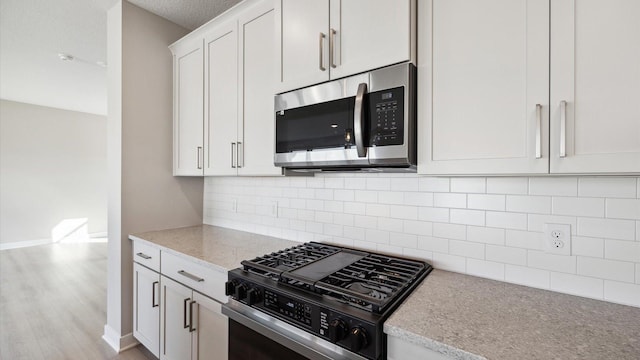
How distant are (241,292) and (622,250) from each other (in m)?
1.49

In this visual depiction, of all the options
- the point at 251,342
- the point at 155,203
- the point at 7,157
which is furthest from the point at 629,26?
the point at 7,157

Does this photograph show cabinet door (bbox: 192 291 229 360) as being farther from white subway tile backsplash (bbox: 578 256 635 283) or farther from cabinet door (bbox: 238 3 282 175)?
white subway tile backsplash (bbox: 578 256 635 283)

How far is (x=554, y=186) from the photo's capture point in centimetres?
119

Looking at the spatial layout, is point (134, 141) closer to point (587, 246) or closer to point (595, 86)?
point (595, 86)

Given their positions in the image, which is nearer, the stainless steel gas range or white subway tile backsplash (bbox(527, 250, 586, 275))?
the stainless steel gas range

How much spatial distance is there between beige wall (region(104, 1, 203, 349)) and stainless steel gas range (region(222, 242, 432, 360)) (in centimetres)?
142

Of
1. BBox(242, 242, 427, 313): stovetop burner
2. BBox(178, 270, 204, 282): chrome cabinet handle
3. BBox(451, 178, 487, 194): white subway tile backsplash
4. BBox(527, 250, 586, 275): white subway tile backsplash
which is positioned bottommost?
BBox(178, 270, 204, 282): chrome cabinet handle

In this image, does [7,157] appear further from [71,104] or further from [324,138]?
[324,138]

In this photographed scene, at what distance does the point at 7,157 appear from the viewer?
530 cm

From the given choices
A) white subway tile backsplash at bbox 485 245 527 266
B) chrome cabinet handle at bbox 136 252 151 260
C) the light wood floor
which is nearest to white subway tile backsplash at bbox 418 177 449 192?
white subway tile backsplash at bbox 485 245 527 266

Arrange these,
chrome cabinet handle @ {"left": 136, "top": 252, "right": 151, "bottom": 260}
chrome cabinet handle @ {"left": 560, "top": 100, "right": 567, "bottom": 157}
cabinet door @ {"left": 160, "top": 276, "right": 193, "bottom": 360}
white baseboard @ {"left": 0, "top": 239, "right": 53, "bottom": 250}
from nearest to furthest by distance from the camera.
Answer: chrome cabinet handle @ {"left": 560, "top": 100, "right": 567, "bottom": 157}
cabinet door @ {"left": 160, "top": 276, "right": 193, "bottom": 360}
chrome cabinet handle @ {"left": 136, "top": 252, "right": 151, "bottom": 260}
white baseboard @ {"left": 0, "top": 239, "right": 53, "bottom": 250}

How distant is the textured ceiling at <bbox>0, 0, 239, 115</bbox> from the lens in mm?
2314

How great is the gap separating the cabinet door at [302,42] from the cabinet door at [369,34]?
53mm

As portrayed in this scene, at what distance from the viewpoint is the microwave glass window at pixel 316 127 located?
1.36 m
